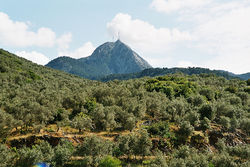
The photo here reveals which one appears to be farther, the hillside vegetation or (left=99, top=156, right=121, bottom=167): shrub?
the hillside vegetation

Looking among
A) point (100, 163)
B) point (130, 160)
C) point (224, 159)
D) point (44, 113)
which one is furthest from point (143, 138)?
point (44, 113)

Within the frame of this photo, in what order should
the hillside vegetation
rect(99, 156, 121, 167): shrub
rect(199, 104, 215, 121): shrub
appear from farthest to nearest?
rect(199, 104, 215, 121): shrub, the hillside vegetation, rect(99, 156, 121, 167): shrub

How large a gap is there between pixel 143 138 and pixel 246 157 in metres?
24.6

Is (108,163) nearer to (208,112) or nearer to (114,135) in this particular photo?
(114,135)

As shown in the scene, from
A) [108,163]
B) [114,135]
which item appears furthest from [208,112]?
[108,163]

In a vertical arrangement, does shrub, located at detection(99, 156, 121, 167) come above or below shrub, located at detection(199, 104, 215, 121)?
below

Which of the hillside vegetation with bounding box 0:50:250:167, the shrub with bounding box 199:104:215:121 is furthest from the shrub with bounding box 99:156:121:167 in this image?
the shrub with bounding box 199:104:215:121

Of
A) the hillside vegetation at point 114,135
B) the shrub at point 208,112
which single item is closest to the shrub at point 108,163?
the hillside vegetation at point 114,135

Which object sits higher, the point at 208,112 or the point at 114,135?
the point at 208,112

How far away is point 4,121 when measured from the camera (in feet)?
133

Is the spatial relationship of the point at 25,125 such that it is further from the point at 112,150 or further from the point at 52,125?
the point at 112,150

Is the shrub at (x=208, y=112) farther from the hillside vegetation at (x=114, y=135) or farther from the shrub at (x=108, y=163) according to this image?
the shrub at (x=108, y=163)

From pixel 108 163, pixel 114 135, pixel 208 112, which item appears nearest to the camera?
pixel 108 163

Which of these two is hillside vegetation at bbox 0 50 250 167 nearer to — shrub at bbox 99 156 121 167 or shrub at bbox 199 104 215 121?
shrub at bbox 199 104 215 121
